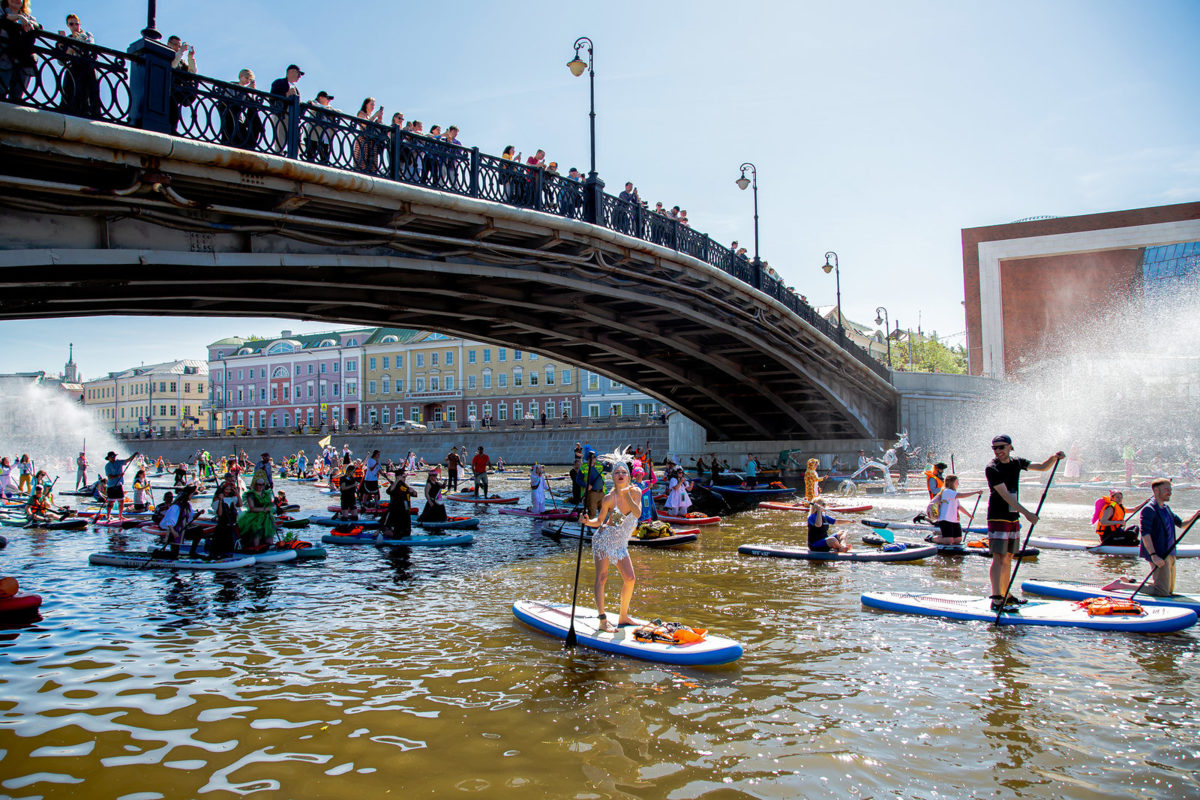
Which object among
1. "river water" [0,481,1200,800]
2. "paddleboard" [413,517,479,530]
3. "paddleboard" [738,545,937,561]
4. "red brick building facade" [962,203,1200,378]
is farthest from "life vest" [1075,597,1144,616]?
"red brick building facade" [962,203,1200,378]

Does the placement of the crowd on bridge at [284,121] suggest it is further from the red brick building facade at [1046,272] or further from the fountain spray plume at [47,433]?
the fountain spray plume at [47,433]

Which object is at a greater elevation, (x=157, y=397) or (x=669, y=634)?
(x=157, y=397)

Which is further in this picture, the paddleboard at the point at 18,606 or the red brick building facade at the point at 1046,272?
the red brick building facade at the point at 1046,272

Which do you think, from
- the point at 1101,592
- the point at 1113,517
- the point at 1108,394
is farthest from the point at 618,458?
the point at 1108,394

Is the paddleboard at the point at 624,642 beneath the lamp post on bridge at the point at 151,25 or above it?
beneath

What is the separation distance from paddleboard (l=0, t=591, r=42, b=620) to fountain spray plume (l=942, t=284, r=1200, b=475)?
40856 mm

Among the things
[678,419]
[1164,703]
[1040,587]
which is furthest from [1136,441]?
[1164,703]

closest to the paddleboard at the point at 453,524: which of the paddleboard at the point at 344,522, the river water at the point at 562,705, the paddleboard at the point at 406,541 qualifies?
the paddleboard at the point at 344,522

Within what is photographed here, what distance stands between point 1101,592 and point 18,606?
543 inches

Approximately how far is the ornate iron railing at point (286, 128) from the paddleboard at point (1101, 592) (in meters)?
12.4

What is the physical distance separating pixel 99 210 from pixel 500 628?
30.2 ft

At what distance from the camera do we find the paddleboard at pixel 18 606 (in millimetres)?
9633

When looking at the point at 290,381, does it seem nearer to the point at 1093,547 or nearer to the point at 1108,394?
the point at 1108,394

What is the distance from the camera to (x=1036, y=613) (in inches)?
356
